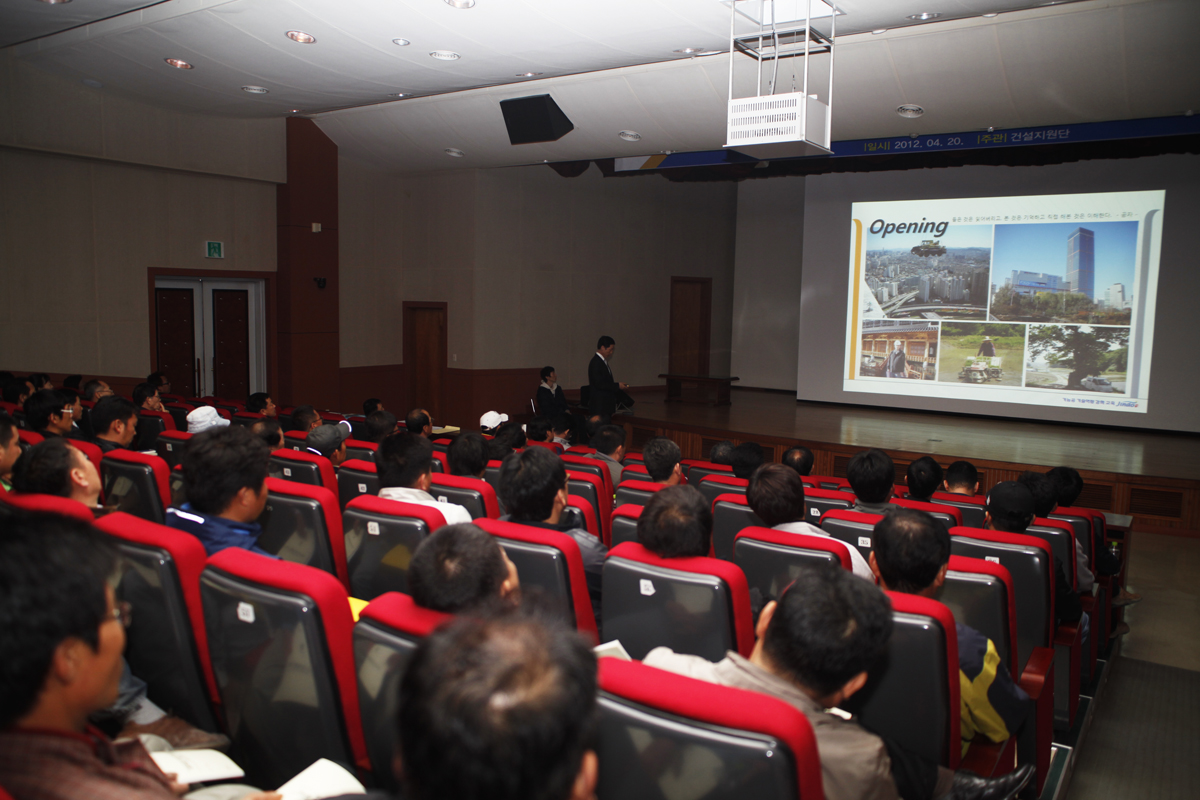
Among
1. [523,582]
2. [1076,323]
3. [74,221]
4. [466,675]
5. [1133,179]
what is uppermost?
[1133,179]

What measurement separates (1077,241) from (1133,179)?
87 centimetres

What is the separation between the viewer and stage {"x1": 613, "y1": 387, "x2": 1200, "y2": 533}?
6.90 m

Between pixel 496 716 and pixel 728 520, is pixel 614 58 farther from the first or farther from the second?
pixel 496 716

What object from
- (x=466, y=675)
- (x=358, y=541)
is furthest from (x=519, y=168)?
(x=466, y=675)

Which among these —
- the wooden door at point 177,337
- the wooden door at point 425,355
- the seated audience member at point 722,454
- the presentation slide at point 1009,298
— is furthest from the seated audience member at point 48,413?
the presentation slide at point 1009,298

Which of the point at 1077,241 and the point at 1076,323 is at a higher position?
the point at 1077,241

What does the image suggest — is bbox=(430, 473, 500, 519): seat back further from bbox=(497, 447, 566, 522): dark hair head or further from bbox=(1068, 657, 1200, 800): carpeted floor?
bbox=(1068, 657, 1200, 800): carpeted floor

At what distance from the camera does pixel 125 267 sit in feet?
28.6

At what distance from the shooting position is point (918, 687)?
1.72 metres

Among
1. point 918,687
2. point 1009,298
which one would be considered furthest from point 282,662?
point 1009,298

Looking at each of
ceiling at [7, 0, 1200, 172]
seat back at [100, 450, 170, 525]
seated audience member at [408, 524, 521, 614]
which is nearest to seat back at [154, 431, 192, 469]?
seat back at [100, 450, 170, 525]

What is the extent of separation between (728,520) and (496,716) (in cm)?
270

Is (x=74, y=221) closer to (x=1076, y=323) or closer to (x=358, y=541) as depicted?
(x=358, y=541)

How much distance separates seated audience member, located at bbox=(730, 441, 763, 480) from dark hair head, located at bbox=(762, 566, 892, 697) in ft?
11.5
